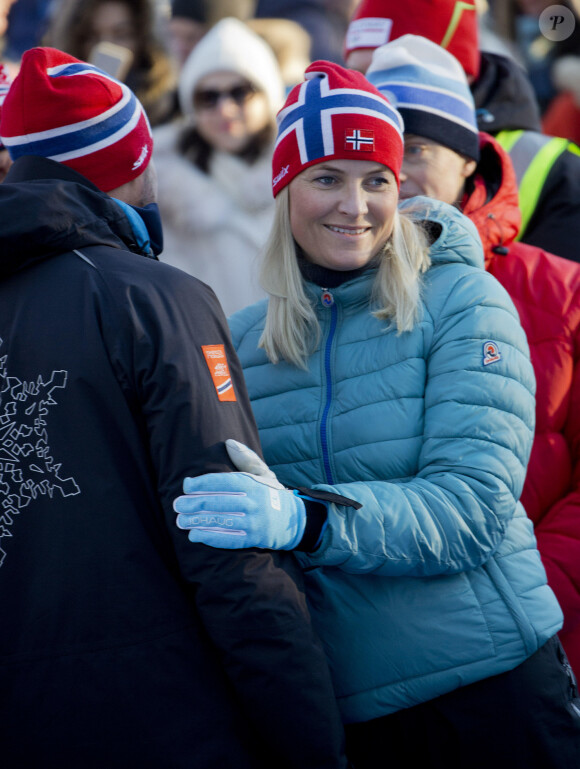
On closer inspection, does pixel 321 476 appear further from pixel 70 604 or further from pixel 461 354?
pixel 70 604

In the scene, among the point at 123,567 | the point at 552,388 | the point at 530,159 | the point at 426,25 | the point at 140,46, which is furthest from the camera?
the point at 140,46

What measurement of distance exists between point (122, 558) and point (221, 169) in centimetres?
333

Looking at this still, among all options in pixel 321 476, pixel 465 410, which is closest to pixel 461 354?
pixel 465 410

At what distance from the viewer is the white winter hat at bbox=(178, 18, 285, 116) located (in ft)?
14.6

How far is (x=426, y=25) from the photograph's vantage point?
11.4ft

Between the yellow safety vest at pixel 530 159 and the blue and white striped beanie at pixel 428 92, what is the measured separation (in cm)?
34

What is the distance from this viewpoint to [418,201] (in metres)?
2.40

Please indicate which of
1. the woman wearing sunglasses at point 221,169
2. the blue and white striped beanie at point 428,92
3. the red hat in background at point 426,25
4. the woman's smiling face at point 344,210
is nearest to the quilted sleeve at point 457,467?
the woman's smiling face at point 344,210

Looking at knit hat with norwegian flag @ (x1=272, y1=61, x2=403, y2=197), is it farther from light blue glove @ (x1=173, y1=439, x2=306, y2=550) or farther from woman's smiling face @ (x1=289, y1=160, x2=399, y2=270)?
light blue glove @ (x1=173, y1=439, x2=306, y2=550)

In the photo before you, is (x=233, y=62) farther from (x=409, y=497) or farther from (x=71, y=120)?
(x=409, y=497)

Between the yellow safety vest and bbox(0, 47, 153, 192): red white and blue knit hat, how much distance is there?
5.01ft

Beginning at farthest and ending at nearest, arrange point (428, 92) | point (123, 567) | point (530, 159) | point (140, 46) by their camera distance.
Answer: point (140, 46)
point (530, 159)
point (428, 92)
point (123, 567)

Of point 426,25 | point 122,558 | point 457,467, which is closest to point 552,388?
point 457,467

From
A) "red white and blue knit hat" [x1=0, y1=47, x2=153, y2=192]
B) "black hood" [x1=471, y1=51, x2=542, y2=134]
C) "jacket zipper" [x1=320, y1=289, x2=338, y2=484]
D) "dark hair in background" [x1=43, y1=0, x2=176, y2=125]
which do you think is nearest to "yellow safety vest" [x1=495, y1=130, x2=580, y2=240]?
"black hood" [x1=471, y1=51, x2=542, y2=134]
